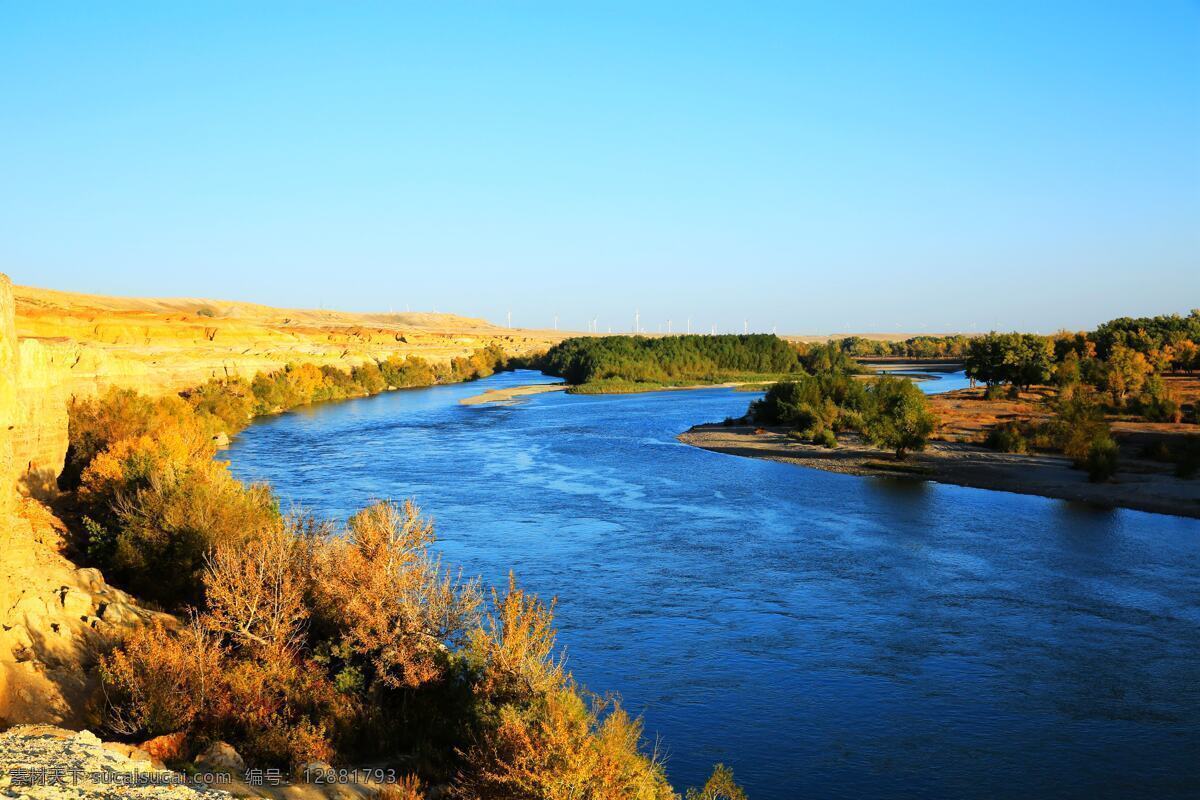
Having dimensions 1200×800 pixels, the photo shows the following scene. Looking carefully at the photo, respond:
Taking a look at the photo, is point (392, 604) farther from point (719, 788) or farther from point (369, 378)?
point (369, 378)

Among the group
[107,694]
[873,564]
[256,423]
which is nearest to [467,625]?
[107,694]

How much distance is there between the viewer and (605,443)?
153 ft

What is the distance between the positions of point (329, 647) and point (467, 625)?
80.3 inches

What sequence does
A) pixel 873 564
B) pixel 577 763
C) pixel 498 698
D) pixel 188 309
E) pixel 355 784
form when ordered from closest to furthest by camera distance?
1. pixel 577 763
2. pixel 355 784
3. pixel 498 698
4. pixel 873 564
5. pixel 188 309

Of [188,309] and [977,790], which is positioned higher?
[188,309]

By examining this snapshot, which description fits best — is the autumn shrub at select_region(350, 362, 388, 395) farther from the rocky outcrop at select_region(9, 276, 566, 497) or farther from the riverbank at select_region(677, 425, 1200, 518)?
the riverbank at select_region(677, 425, 1200, 518)

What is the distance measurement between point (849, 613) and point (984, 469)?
20.3 metres

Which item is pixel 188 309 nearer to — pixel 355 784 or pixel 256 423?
pixel 256 423

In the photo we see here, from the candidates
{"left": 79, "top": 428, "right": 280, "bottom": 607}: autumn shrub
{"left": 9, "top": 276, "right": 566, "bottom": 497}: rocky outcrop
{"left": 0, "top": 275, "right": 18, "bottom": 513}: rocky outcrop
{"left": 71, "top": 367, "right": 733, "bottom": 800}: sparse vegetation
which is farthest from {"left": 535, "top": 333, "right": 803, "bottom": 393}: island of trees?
{"left": 0, "top": 275, "right": 18, "bottom": 513}: rocky outcrop

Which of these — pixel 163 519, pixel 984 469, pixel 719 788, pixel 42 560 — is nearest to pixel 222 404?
pixel 163 519

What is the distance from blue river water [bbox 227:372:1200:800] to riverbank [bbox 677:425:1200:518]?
1460 millimetres

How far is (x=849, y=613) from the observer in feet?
62.5

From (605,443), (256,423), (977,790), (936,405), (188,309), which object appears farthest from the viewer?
(188,309)

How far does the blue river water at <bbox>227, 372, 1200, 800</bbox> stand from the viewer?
13.1m
